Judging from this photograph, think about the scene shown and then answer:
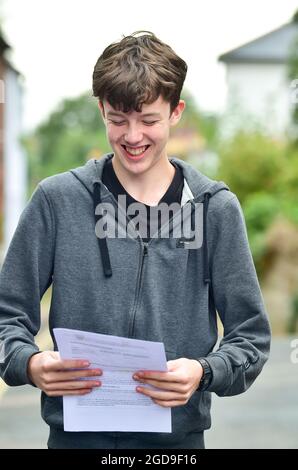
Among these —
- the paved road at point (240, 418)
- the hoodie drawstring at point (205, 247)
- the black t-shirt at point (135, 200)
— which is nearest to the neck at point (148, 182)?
A: the black t-shirt at point (135, 200)

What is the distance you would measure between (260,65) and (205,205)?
40.3 metres

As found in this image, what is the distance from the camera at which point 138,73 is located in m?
2.34

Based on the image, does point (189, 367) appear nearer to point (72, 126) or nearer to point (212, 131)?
point (212, 131)

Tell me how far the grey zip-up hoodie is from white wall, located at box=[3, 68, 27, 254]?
35.7 m

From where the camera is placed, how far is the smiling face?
7.66ft

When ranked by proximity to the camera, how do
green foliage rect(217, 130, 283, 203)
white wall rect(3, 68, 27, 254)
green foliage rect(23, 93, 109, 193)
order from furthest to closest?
green foliage rect(23, 93, 109, 193)
white wall rect(3, 68, 27, 254)
green foliage rect(217, 130, 283, 203)

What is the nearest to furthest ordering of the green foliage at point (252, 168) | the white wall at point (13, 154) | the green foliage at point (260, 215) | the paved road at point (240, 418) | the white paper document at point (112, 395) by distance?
the white paper document at point (112, 395), the paved road at point (240, 418), the green foliage at point (260, 215), the green foliage at point (252, 168), the white wall at point (13, 154)

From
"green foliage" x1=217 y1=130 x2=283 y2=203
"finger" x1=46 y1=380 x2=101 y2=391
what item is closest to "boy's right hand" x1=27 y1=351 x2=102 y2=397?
"finger" x1=46 y1=380 x2=101 y2=391

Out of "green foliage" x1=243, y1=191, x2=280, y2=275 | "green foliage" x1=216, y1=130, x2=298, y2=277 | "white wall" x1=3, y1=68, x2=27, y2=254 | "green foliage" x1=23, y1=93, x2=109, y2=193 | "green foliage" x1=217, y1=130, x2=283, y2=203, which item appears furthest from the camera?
"green foliage" x1=23, y1=93, x2=109, y2=193

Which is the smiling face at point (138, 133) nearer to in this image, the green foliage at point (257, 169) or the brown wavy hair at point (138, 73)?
the brown wavy hair at point (138, 73)

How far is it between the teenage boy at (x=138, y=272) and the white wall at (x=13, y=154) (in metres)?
35.7

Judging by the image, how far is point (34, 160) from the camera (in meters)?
48.1

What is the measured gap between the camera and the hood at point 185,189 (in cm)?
236

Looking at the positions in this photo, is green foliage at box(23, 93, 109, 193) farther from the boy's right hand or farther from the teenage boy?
the boy's right hand
